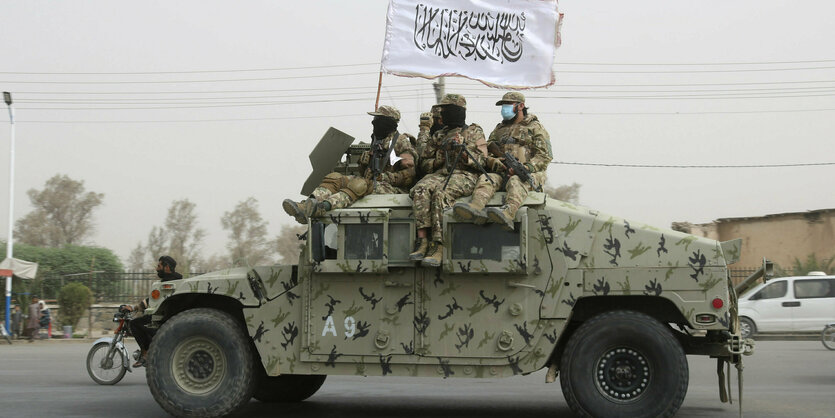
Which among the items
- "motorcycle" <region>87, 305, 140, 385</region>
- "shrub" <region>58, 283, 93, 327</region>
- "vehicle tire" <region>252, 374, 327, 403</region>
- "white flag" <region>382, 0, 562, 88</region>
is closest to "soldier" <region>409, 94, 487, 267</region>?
"white flag" <region>382, 0, 562, 88</region>

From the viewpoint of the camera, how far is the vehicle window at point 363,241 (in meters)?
8.30

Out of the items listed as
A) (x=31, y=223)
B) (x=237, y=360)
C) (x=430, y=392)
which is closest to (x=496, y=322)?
(x=237, y=360)

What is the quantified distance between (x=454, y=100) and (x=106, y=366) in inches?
265

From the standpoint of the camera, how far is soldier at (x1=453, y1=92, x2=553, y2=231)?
798 cm

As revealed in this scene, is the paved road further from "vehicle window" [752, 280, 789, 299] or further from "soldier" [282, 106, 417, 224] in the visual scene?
"vehicle window" [752, 280, 789, 299]

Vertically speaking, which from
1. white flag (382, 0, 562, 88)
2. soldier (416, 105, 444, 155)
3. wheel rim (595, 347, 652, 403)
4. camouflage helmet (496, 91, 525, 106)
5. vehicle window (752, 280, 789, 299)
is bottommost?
wheel rim (595, 347, 652, 403)

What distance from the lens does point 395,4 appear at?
36.4ft

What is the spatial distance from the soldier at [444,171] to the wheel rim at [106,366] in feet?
20.0

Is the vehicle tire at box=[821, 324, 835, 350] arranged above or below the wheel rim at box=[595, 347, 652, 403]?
below

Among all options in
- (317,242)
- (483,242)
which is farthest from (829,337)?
(317,242)

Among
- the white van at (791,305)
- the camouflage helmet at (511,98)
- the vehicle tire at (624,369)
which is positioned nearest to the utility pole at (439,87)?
the white van at (791,305)

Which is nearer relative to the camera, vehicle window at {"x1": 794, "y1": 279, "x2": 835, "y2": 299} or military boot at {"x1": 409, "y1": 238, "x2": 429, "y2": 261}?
military boot at {"x1": 409, "y1": 238, "x2": 429, "y2": 261}

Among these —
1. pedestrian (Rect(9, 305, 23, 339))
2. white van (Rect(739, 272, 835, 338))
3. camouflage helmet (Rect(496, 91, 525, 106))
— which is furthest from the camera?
pedestrian (Rect(9, 305, 23, 339))

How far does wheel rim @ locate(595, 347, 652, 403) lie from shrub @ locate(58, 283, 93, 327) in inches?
807
